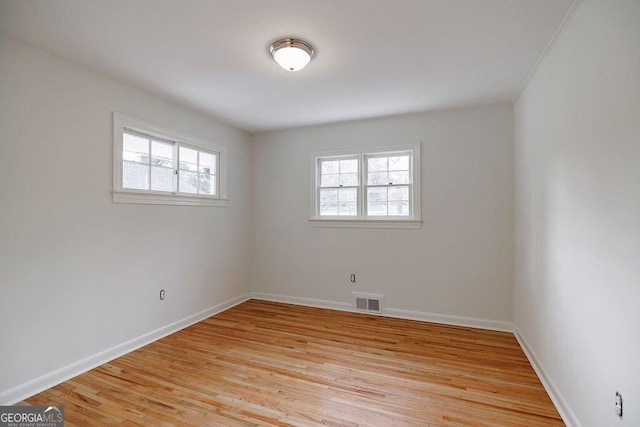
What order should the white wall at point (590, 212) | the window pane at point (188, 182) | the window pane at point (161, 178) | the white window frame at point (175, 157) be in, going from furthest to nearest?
1. the window pane at point (188, 182)
2. the window pane at point (161, 178)
3. the white window frame at point (175, 157)
4. the white wall at point (590, 212)

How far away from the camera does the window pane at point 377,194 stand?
4.05 m

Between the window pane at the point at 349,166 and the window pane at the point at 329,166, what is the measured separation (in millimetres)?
64

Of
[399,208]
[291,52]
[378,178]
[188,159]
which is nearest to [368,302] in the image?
[399,208]

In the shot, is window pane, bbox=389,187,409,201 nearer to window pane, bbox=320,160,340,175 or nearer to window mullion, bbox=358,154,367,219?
window mullion, bbox=358,154,367,219

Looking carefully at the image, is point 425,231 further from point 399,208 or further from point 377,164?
point 377,164

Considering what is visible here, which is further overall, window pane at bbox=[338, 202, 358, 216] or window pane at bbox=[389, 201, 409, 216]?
window pane at bbox=[338, 202, 358, 216]

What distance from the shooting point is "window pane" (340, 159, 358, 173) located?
167 inches

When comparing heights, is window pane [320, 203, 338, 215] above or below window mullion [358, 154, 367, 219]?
below

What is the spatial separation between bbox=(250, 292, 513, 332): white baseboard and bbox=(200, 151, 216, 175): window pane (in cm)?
203

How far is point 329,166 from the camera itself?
439 cm

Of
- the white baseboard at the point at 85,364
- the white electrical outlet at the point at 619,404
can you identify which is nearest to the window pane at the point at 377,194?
the white baseboard at the point at 85,364

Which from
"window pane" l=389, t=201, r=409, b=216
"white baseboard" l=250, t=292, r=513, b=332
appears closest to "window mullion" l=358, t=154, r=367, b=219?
"window pane" l=389, t=201, r=409, b=216

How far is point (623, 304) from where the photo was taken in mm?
1355

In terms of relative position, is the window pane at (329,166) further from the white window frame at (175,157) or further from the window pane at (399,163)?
the white window frame at (175,157)
